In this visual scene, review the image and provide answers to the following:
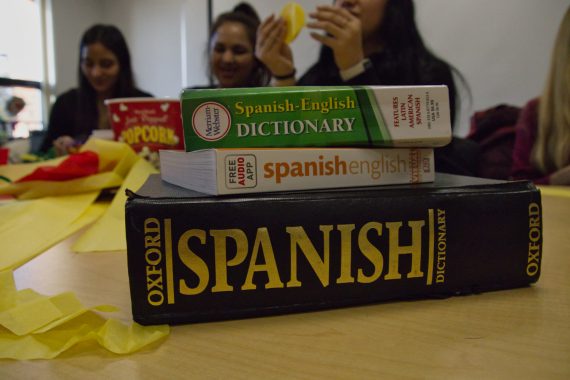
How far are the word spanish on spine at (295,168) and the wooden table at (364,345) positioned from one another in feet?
0.33

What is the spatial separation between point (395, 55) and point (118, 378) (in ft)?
3.55

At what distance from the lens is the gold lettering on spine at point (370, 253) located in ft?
1.10

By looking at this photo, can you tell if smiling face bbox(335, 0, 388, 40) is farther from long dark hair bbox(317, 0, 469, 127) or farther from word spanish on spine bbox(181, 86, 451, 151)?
word spanish on spine bbox(181, 86, 451, 151)

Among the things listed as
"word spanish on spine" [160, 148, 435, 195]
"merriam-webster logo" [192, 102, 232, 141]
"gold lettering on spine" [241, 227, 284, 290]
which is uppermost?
"merriam-webster logo" [192, 102, 232, 141]

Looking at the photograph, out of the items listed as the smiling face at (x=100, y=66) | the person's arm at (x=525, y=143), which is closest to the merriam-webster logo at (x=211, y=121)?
the person's arm at (x=525, y=143)

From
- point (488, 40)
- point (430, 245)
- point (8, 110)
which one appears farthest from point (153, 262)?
point (8, 110)

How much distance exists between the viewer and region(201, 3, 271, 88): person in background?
151cm

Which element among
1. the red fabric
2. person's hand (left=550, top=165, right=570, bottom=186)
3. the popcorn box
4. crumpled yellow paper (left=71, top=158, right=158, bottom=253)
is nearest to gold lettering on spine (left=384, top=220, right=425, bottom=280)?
crumpled yellow paper (left=71, top=158, right=158, bottom=253)

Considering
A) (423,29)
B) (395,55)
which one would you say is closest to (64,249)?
(395,55)

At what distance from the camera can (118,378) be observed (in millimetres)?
240

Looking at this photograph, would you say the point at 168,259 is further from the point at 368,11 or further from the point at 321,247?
the point at 368,11

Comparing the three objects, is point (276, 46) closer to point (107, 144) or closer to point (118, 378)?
point (107, 144)

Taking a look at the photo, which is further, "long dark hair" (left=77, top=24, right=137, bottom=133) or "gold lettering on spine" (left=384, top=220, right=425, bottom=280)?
"long dark hair" (left=77, top=24, right=137, bottom=133)

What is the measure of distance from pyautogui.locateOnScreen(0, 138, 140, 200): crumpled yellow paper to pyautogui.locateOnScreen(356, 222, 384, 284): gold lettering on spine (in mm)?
533
